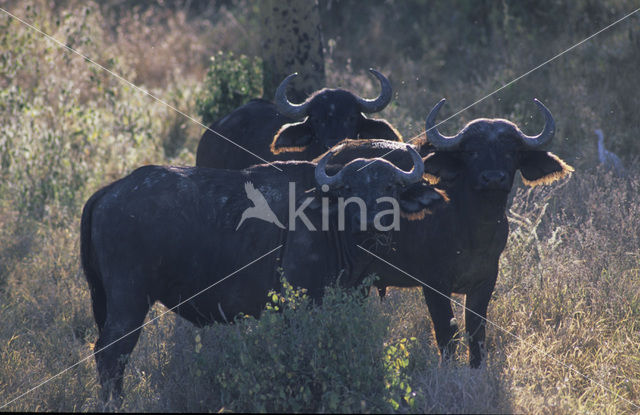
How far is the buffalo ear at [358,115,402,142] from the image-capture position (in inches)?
297

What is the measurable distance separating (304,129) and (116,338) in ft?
11.0

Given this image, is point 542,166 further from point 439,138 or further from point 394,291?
point 394,291

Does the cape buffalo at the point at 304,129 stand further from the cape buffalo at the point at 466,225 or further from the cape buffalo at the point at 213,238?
the cape buffalo at the point at 213,238

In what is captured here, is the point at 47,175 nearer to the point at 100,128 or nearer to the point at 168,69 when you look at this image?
the point at 100,128

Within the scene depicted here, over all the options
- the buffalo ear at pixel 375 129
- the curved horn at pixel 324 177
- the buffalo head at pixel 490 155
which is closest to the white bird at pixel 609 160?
the buffalo ear at pixel 375 129

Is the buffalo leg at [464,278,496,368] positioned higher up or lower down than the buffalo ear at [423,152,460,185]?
lower down

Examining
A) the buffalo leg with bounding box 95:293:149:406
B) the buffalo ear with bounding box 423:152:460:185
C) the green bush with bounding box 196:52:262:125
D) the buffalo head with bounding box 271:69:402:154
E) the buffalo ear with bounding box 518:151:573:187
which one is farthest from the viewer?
the green bush with bounding box 196:52:262:125

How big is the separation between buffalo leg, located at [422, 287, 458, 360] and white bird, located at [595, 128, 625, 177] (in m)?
3.72

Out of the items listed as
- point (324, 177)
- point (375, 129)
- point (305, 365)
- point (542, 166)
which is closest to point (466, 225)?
point (542, 166)

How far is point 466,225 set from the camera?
18.1 feet

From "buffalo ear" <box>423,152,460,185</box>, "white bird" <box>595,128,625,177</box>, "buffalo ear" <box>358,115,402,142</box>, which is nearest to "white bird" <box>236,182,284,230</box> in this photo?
"buffalo ear" <box>423,152,460,185</box>

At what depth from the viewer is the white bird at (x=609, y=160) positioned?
27.7ft

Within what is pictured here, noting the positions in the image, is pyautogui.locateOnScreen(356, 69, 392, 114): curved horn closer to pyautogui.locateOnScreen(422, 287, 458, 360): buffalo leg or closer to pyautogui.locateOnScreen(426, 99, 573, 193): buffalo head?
pyautogui.locateOnScreen(426, 99, 573, 193): buffalo head

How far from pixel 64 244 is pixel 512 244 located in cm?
454
